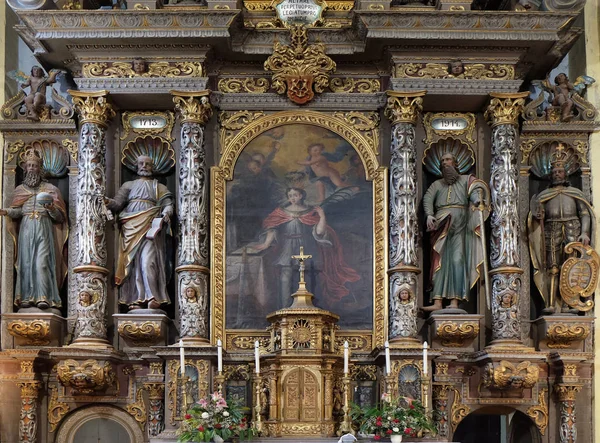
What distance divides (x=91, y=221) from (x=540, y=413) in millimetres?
7026

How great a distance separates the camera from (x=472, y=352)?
1847cm

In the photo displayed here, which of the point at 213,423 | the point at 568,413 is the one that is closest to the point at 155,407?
the point at 213,423

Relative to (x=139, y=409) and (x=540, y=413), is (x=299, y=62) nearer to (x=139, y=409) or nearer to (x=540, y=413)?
(x=139, y=409)

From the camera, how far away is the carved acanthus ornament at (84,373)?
1772 centimetres

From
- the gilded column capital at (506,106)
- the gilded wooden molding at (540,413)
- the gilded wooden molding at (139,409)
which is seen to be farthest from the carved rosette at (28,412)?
the gilded column capital at (506,106)

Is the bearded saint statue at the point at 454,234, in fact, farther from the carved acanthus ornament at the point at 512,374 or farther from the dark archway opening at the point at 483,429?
the dark archway opening at the point at 483,429

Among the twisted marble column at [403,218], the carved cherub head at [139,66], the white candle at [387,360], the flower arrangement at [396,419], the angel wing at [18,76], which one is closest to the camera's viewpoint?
the flower arrangement at [396,419]

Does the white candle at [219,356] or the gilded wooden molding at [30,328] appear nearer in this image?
the white candle at [219,356]

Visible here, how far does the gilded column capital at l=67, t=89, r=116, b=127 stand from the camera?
735 inches

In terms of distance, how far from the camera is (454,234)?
18.8 metres

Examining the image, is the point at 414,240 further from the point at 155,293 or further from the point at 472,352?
the point at 155,293

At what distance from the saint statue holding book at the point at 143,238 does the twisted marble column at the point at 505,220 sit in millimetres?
4731

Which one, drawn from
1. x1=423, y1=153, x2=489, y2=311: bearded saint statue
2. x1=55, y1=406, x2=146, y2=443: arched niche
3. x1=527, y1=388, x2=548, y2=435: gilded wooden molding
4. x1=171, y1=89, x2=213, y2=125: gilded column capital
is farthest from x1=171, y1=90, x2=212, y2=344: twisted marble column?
x1=527, y1=388, x2=548, y2=435: gilded wooden molding

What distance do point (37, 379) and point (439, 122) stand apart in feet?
23.1
